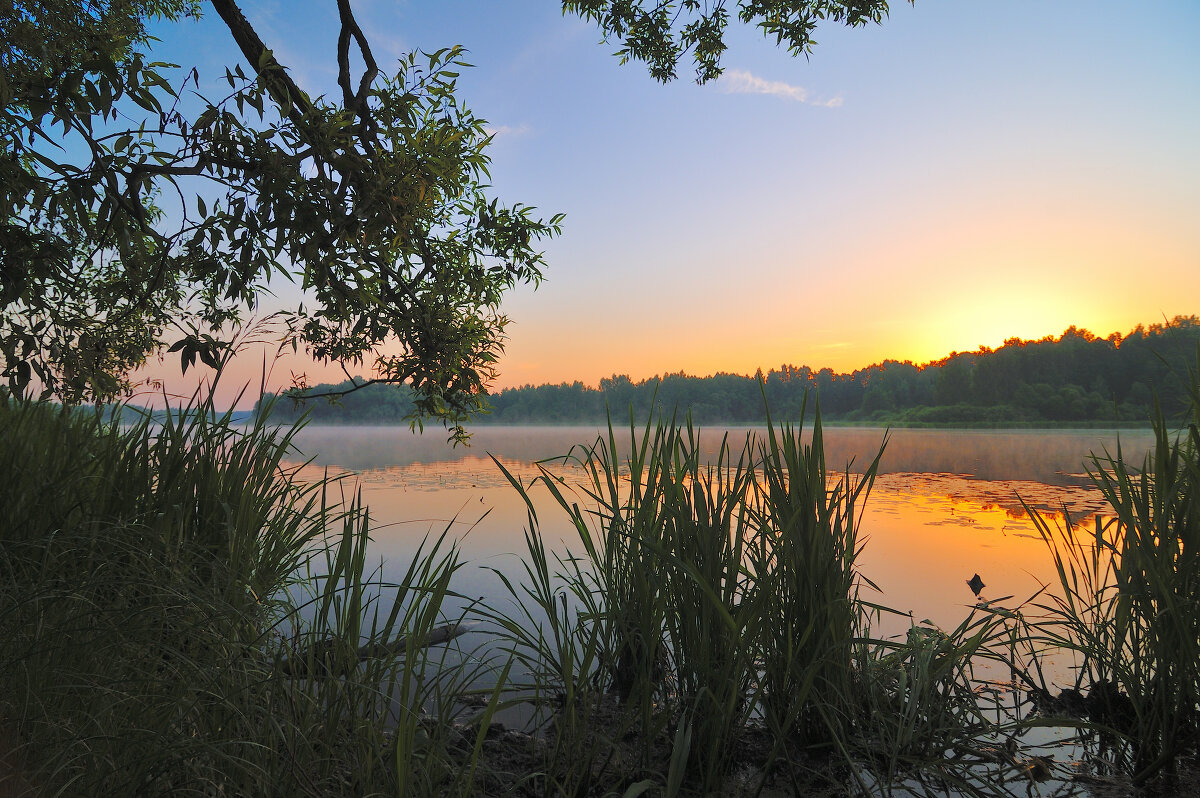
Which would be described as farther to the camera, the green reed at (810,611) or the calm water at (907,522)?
the calm water at (907,522)

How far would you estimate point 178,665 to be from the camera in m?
1.21

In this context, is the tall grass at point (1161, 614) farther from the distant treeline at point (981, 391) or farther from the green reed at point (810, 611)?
the distant treeline at point (981, 391)

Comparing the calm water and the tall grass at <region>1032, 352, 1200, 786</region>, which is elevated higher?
the tall grass at <region>1032, 352, 1200, 786</region>

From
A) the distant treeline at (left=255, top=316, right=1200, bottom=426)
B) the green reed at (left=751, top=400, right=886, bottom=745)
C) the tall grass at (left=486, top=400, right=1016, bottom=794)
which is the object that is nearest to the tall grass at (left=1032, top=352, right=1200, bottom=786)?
the tall grass at (left=486, top=400, right=1016, bottom=794)

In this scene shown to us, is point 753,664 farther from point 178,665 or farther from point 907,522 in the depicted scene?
point 907,522

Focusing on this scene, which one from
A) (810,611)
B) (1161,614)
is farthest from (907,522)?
(810,611)

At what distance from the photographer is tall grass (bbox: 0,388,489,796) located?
1029 mm

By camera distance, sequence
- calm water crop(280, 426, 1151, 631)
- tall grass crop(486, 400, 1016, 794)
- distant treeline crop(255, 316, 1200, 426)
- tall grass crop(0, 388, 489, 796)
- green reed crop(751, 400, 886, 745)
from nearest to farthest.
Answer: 1. tall grass crop(0, 388, 489, 796)
2. tall grass crop(486, 400, 1016, 794)
3. green reed crop(751, 400, 886, 745)
4. calm water crop(280, 426, 1151, 631)
5. distant treeline crop(255, 316, 1200, 426)

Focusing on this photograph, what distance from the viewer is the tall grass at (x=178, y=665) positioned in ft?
3.38

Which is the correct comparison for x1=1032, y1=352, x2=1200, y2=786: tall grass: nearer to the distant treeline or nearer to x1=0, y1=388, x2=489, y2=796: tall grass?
x1=0, y1=388, x2=489, y2=796: tall grass

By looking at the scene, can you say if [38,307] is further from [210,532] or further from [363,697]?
[363,697]

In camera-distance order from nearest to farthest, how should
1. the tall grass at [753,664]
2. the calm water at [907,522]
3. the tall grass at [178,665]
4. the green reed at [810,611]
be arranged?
1. the tall grass at [178,665]
2. the tall grass at [753,664]
3. the green reed at [810,611]
4. the calm water at [907,522]

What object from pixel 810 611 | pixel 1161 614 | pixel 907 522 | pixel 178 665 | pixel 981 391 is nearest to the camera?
pixel 178 665

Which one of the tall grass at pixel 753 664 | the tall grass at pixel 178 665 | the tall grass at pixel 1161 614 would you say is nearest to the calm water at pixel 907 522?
the tall grass at pixel 1161 614
